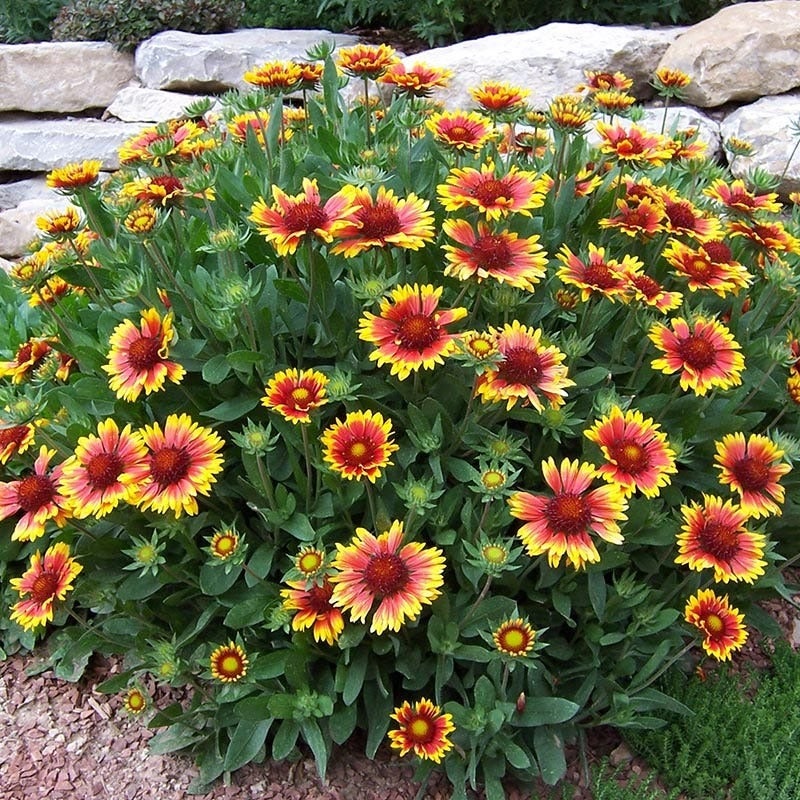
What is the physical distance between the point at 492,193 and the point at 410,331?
32 centimetres

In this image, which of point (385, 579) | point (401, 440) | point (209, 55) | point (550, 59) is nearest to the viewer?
point (385, 579)

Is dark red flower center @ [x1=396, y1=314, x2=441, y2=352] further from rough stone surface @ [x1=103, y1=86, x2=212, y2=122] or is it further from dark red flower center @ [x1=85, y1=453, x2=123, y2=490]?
rough stone surface @ [x1=103, y1=86, x2=212, y2=122]

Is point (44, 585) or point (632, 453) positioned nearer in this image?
point (632, 453)

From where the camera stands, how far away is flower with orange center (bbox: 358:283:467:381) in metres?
1.48

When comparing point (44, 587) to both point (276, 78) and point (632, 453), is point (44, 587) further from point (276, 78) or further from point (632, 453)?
point (276, 78)

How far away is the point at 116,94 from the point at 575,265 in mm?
4057

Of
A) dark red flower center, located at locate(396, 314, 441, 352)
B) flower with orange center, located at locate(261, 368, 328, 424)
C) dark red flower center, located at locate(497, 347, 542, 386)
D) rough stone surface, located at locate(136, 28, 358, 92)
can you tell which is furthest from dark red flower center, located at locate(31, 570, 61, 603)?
rough stone surface, located at locate(136, 28, 358, 92)

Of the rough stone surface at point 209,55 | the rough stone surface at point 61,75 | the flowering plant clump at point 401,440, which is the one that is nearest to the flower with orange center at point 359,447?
the flowering plant clump at point 401,440

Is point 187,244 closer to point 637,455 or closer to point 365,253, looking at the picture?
point 365,253

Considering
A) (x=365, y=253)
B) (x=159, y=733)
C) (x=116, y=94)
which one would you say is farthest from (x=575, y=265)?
(x=116, y=94)

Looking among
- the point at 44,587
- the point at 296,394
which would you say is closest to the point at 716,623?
the point at 296,394

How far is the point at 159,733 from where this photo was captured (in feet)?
6.03

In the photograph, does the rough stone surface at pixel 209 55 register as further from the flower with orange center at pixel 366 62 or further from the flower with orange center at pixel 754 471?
the flower with orange center at pixel 754 471

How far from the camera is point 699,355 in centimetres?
160
